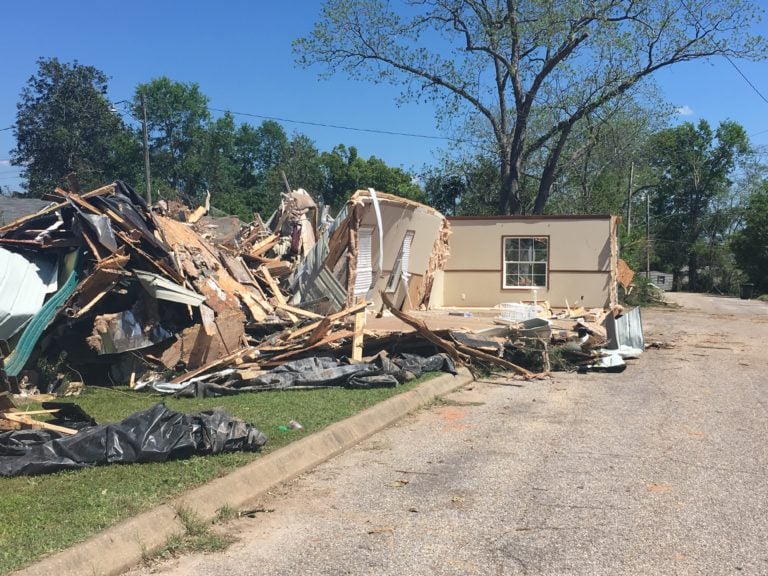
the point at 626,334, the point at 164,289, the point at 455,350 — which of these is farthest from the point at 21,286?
the point at 626,334

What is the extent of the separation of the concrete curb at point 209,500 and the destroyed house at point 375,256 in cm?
412

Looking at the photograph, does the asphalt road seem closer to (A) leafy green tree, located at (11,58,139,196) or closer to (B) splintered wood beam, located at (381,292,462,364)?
(B) splintered wood beam, located at (381,292,462,364)

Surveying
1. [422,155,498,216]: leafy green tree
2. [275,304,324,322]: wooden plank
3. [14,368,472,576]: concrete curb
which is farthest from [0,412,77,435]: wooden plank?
[422,155,498,216]: leafy green tree

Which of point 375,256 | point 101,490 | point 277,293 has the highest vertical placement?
point 375,256

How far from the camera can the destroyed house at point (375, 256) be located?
1295cm

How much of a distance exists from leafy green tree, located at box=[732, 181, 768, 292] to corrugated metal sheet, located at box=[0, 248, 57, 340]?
164 ft

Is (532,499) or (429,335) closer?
(532,499)

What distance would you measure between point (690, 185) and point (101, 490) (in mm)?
74881

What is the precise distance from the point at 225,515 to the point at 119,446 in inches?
50.3

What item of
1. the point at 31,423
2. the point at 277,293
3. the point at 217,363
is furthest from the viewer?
the point at 277,293

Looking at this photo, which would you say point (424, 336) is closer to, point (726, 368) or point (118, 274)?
point (118, 274)

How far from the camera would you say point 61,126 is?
165 ft

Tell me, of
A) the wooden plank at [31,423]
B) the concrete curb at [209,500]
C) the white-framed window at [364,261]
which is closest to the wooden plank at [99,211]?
the wooden plank at [31,423]

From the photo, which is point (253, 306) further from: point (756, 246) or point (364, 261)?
point (756, 246)
